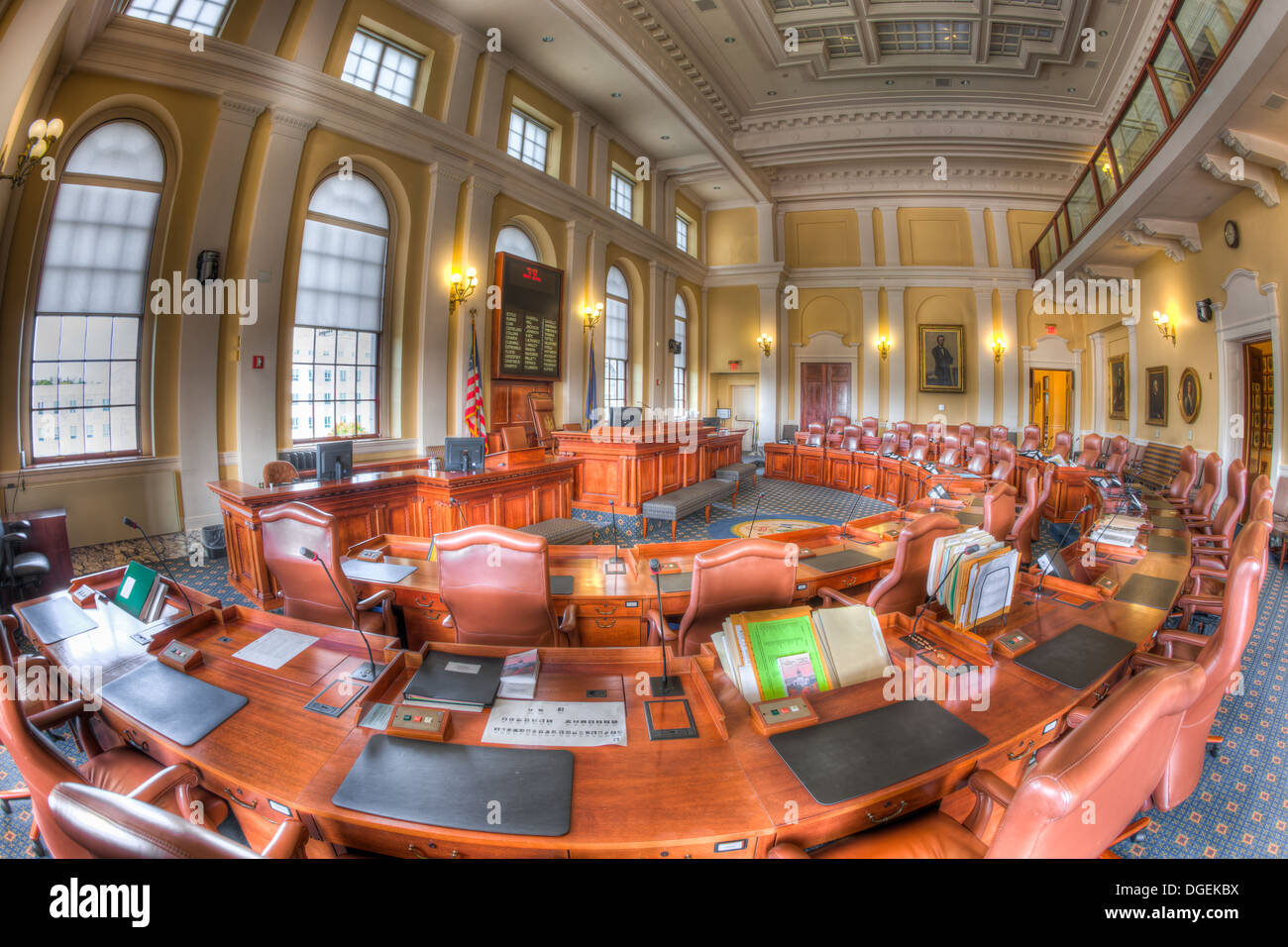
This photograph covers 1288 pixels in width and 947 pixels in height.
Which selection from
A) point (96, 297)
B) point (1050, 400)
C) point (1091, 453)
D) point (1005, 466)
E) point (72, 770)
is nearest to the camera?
point (72, 770)

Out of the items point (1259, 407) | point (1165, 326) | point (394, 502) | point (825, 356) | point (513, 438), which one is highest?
point (825, 356)

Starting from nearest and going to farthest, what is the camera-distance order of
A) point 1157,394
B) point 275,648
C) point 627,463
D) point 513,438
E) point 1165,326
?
point 275,648 → point 513,438 → point 627,463 → point 1165,326 → point 1157,394

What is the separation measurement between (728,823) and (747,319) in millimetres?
14820

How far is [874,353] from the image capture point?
1423 centimetres

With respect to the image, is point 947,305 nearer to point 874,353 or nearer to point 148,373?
point 874,353

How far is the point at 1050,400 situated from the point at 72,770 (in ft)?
58.2

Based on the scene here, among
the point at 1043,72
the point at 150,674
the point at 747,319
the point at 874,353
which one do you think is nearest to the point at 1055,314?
the point at 874,353

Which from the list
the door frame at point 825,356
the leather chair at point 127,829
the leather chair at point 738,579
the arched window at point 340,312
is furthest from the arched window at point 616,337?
the leather chair at point 127,829

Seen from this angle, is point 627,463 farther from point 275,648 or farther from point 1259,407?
point 1259,407

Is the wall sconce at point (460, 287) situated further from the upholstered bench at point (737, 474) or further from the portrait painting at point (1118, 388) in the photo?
the portrait painting at point (1118, 388)

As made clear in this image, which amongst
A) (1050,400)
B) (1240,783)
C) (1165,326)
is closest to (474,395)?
(1240,783)

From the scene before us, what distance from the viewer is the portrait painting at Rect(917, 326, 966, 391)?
45.4 feet

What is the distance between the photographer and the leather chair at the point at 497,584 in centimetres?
217

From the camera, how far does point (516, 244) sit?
927cm
